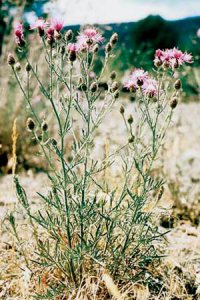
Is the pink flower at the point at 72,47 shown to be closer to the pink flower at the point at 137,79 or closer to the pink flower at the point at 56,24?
the pink flower at the point at 56,24

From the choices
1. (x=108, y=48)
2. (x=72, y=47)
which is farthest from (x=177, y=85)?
(x=72, y=47)

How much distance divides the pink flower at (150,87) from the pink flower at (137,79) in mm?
18

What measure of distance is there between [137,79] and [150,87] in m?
0.06

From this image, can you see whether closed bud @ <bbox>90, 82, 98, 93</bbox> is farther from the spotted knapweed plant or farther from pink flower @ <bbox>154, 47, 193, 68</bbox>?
pink flower @ <bbox>154, 47, 193, 68</bbox>

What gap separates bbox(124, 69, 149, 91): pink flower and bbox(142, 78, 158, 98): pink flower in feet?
0.06

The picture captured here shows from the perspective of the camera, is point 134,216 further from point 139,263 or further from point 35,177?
point 35,177

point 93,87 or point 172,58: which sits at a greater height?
point 172,58

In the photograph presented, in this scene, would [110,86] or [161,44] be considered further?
[161,44]

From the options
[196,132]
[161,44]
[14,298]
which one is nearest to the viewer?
[14,298]

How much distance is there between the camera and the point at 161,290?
7.56 ft

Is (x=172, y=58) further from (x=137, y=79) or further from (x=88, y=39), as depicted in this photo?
(x=88, y=39)

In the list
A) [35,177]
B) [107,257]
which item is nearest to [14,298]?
Result: [107,257]

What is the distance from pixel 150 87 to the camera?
205 cm

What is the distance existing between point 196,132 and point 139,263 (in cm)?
499
